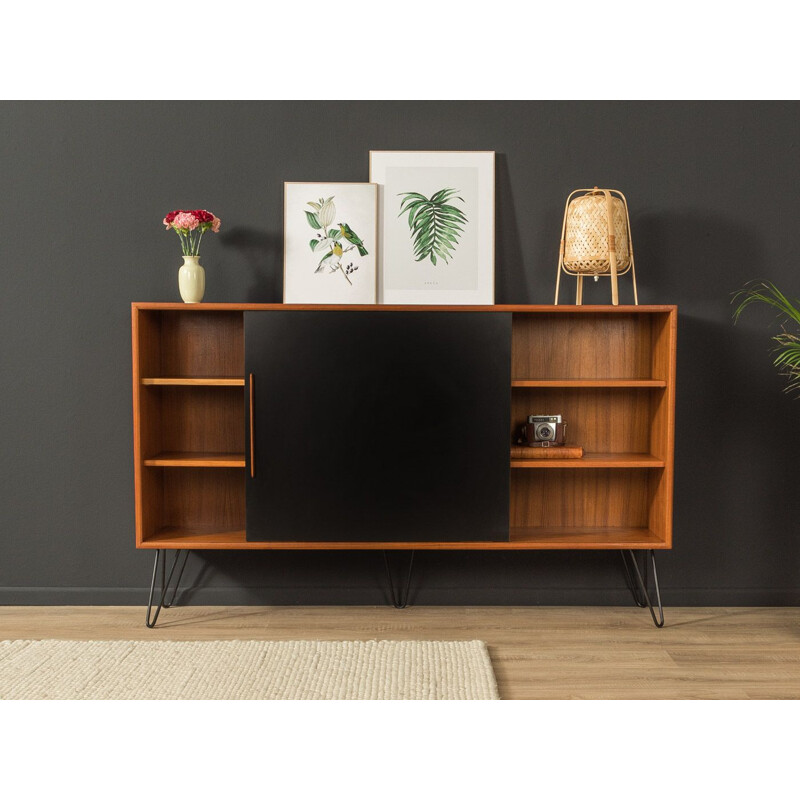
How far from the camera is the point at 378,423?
3244 millimetres

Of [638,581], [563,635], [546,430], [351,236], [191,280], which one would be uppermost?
[351,236]

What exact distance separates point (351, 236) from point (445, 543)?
149 cm

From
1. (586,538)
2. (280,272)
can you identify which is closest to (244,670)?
(586,538)

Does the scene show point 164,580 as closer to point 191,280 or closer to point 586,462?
point 191,280

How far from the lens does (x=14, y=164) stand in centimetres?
359

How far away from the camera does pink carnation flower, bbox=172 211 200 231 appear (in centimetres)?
332

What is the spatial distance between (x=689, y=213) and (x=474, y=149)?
3.49 ft

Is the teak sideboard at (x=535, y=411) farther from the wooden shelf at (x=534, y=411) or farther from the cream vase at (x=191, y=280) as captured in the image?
the cream vase at (x=191, y=280)

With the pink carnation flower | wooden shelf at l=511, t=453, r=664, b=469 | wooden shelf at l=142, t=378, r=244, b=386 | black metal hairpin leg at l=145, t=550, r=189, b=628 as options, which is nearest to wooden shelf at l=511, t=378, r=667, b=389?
wooden shelf at l=511, t=453, r=664, b=469

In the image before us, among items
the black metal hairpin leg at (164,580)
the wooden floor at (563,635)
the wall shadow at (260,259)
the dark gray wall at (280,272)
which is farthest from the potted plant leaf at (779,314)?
the black metal hairpin leg at (164,580)

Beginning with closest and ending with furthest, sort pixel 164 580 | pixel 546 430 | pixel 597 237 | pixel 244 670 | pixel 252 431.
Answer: pixel 244 670 → pixel 252 431 → pixel 597 237 → pixel 546 430 → pixel 164 580

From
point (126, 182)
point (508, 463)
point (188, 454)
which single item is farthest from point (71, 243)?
point (508, 463)
